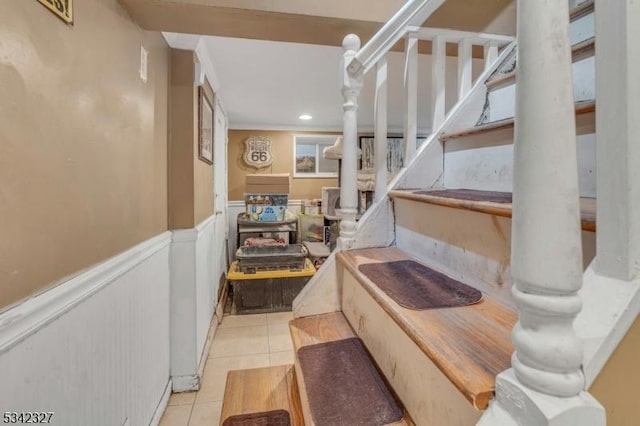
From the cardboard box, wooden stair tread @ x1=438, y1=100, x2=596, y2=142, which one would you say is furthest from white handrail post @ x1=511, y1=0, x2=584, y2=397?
the cardboard box

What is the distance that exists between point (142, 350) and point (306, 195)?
365 cm

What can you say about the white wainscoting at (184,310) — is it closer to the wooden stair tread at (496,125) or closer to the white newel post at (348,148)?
the white newel post at (348,148)

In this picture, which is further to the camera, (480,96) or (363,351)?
(480,96)

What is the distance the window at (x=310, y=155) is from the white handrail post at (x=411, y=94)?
3.37 meters

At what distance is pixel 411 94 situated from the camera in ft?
4.71

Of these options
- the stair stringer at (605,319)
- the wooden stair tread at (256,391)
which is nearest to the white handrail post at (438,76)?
the stair stringer at (605,319)

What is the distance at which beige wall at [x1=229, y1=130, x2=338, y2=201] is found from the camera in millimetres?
4539

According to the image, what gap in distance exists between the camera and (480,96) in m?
1.41

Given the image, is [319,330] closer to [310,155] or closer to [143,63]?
[143,63]

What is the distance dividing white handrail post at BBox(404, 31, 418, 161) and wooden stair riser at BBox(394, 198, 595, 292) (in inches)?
11.0

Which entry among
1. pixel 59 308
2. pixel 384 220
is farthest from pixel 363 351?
pixel 59 308

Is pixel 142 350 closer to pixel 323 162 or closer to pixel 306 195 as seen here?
pixel 306 195

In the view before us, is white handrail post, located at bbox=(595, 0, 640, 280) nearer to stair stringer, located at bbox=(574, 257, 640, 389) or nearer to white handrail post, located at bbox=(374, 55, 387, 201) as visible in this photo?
stair stringer, located at bbox=(574, 257, 640, 389)

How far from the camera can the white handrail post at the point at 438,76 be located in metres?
1.42
